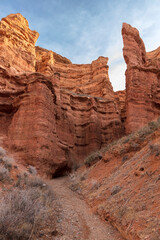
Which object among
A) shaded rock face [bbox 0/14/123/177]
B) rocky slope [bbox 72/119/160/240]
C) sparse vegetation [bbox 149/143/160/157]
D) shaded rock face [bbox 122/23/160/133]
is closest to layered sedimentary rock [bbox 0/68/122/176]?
shaded rock face [bbox 0/14/123/177]

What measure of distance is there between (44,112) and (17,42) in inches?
862

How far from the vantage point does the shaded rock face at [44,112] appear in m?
14.6

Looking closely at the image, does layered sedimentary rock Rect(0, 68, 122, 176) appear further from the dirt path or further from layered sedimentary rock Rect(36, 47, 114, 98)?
layered sedimentary rock Rect(36, 47, 114, 98)

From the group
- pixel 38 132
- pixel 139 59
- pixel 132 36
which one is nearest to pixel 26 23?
pixel 132 36

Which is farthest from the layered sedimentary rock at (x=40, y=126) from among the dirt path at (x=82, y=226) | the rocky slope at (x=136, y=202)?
the dirt path at (x=82, y=226)

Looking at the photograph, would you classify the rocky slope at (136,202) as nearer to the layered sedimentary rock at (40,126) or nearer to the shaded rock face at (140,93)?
the layered sedimentary rock at (40,126)

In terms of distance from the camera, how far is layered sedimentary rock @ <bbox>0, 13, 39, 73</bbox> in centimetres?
2748

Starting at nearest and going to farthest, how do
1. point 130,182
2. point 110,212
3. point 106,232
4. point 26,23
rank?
point 106,232, point 110,212, point 130,182, point 26,23

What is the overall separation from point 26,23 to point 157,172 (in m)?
40.3

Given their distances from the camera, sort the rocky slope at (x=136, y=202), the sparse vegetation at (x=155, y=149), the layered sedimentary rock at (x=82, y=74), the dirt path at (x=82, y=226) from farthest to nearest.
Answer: the layered sedimentary rock at (x=82, y=74)
the sparse vegetation at (x=155, y=149)
the dirt path at (x=82, y=226)
the rocky slope at (x=136, y=202)

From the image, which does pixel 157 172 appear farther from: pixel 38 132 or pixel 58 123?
pixel 58 123

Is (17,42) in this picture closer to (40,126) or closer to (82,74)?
(82,74)

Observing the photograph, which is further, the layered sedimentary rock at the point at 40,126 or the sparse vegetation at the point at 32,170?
the layered sedimentary rock at the point at 40,126

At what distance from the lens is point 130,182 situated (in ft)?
20.6
